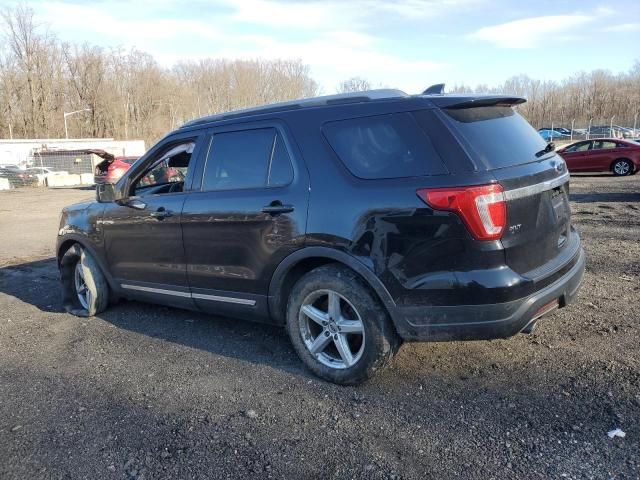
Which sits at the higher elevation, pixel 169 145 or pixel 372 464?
pixel 169 145

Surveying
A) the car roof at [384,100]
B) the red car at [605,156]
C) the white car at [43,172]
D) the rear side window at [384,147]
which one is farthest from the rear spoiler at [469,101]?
the white car at [43,172]

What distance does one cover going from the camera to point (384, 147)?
3.37 metres

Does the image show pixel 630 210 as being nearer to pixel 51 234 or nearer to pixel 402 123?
pixel 402 123

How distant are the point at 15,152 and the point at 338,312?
158 ft

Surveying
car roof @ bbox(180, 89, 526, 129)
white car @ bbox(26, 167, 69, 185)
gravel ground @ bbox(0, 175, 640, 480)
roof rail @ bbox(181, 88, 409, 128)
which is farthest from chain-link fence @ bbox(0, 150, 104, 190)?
car roof @ bbox(180, 89, 526, 129)

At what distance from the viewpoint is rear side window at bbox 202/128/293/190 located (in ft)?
12.6

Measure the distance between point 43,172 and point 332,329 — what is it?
33.3 metres

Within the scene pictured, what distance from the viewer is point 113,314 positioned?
216 inches

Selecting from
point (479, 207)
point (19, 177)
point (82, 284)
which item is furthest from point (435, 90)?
point (19, 177)

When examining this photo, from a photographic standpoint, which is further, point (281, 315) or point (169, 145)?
point (169, 145)

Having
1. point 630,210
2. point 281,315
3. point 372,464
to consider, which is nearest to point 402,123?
point 281,315

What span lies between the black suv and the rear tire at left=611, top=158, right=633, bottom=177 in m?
17.9

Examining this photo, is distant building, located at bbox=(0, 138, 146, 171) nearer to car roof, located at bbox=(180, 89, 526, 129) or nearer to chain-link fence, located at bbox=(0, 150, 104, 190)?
chain-link fence, located at bbox=(0, 150, 104, 190)

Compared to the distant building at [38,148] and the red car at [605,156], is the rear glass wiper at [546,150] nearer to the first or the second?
the red car at [605,156]
